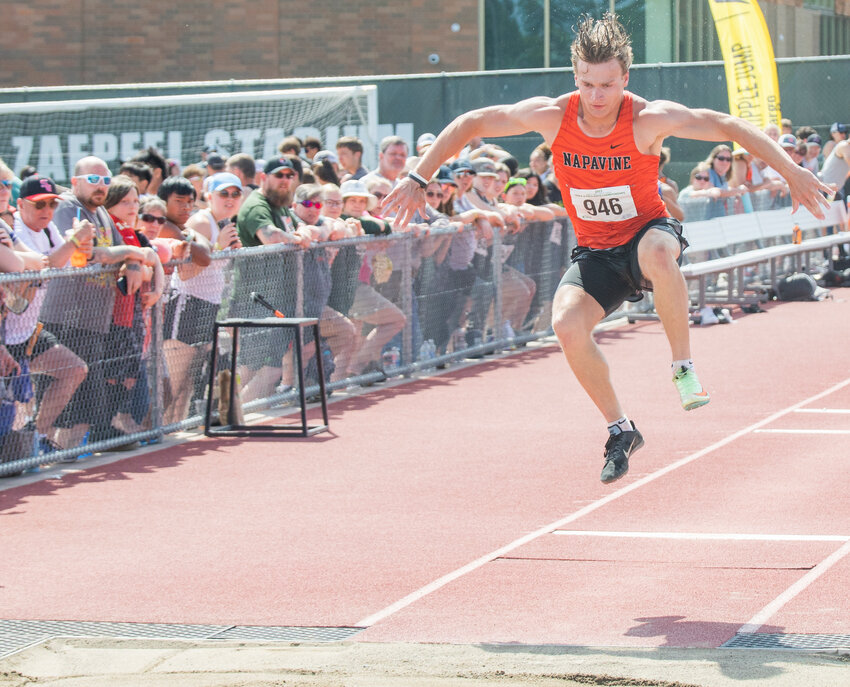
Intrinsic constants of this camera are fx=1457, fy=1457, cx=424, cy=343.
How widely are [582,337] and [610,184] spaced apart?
0.74 m

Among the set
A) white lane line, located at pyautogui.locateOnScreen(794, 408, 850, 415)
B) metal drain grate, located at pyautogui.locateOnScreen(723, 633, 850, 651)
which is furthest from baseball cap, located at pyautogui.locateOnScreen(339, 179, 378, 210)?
metal drain grate, located at pyautogui.locateOnScreen(723, 633, 850, 651)

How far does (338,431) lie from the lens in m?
11.1

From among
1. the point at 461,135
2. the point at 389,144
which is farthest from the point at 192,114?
the point at 461,135

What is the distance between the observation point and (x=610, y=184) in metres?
6.74

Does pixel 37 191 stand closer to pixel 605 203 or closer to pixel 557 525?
pixel 557 525

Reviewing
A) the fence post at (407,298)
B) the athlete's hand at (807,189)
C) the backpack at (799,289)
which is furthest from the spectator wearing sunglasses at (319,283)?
the backpack at (799,289)

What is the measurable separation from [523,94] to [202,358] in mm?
13805

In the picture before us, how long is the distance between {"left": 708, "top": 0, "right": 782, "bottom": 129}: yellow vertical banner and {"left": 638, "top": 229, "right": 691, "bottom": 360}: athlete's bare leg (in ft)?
48.7

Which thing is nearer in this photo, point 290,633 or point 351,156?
point 290,633

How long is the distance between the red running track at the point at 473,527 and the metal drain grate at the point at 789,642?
0.11m

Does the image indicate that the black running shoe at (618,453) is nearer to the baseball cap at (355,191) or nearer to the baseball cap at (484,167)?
the baseball cap at (355,191)

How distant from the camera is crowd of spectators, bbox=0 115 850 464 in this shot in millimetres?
9492

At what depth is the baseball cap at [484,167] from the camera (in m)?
15.0

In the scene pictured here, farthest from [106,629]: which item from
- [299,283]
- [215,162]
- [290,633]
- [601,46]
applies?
[215,162]
